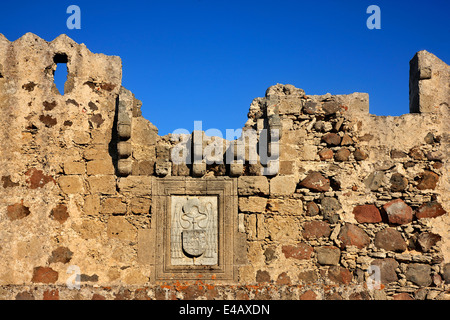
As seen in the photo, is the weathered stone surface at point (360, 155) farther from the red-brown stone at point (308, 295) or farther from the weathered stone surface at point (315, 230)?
the red-brown stone at point (308, 295)

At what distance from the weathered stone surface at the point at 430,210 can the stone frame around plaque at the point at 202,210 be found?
2.25 metres

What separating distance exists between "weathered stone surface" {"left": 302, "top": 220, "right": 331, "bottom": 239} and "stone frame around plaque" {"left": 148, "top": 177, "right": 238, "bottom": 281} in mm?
851

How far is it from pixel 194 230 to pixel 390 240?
237 cm

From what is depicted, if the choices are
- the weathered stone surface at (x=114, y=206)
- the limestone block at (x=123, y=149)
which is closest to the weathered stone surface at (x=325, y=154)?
the limestone block at (x=123, y=149)

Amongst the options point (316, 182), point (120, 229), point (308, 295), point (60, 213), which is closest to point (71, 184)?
point (60, 213)

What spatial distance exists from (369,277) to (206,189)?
222 cm

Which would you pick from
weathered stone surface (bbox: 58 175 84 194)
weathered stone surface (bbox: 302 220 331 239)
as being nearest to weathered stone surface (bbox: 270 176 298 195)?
weathered stone surface (bbox: 302 220 331 239)

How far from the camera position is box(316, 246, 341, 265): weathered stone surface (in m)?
5.65

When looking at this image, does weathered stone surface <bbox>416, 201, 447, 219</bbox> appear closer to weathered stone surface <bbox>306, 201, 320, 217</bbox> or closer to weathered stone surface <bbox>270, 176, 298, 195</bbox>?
weathered stone surface <bbox>306, 201, 320, 217</bbox>

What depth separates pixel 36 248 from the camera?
552 cm

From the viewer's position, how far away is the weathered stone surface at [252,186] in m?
5.72

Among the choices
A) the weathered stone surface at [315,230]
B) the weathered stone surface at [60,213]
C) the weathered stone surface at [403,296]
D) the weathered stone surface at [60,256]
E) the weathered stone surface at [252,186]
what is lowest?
the weathered stone surface at [403,296]
